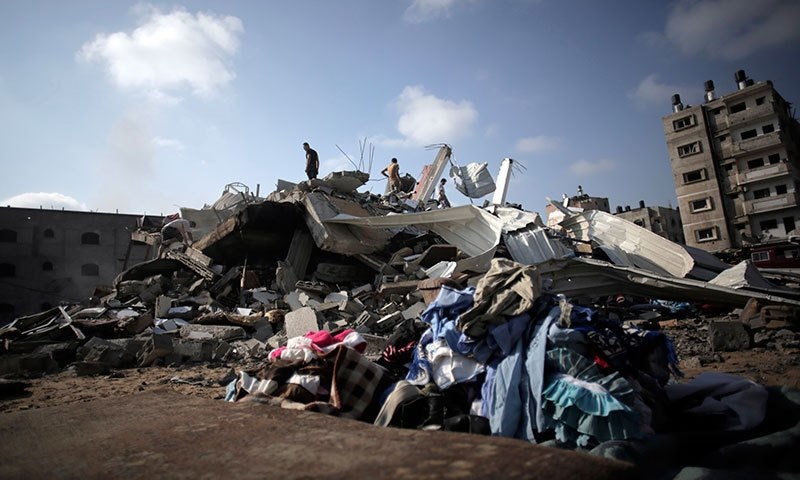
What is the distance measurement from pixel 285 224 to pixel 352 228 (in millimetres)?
1980

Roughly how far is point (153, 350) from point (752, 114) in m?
39.8

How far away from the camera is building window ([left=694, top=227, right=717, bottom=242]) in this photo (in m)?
30.3

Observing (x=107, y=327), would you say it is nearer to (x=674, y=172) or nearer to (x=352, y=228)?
(x=352, y=228)

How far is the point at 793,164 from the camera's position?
28531mm

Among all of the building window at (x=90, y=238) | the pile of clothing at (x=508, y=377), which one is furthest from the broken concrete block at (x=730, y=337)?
the building window at (x=90, y=238)

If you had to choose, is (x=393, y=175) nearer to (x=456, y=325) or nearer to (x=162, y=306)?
(x=162, y=306)

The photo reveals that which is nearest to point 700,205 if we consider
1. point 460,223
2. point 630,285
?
point 630,285

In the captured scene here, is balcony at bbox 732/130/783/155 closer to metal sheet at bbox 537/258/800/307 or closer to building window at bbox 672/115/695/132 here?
building window at bbox 672/115/695/132

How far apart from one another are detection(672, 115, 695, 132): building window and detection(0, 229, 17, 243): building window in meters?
50.8

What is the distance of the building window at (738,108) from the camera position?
Answer: 1190 inches

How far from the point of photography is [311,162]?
12.1m

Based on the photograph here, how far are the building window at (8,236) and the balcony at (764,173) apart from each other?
52.2 meters

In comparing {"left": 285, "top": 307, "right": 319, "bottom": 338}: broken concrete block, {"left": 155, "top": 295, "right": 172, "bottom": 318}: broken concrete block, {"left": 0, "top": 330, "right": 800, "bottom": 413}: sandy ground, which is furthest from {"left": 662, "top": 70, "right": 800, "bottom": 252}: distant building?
{"left": 155, "top": 295, "right": 172, "bottom": 318}: broken concrete block

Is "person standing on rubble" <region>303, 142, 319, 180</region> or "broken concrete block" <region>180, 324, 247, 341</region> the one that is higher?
"person standing on rubble" <region>303, 142, 319, 180</region>
